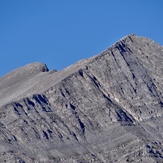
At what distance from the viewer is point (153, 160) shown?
630 ft

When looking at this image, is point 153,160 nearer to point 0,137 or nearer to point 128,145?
point 128,145

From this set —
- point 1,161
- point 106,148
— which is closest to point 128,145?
point 106,148

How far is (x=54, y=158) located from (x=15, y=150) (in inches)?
167

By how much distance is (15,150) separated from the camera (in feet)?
630

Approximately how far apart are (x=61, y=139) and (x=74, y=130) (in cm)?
280

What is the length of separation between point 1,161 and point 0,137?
20.4ft

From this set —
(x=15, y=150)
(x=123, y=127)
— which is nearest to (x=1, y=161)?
(x=15, y=150)

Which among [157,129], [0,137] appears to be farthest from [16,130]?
[157,129]

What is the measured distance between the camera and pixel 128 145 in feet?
639

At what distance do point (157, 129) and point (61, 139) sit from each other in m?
10.9

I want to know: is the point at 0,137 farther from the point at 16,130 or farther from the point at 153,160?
the point at 153,160

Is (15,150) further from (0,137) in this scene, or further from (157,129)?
(157,129)

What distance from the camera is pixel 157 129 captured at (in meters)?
200

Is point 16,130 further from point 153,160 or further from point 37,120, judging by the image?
point 153,160
